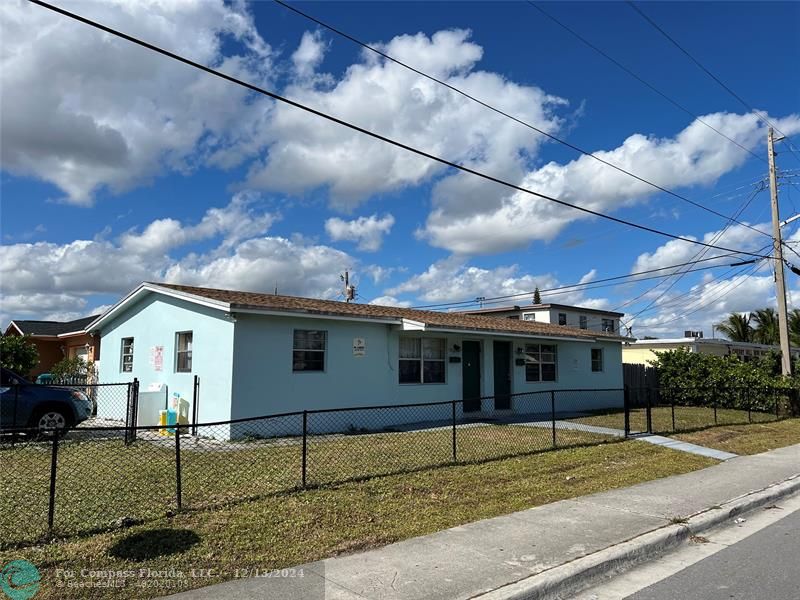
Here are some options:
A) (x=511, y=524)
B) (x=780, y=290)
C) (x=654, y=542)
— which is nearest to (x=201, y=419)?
(x=511, y=524)

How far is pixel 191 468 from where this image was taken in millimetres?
8648

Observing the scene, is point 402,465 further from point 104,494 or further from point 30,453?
point 30,453

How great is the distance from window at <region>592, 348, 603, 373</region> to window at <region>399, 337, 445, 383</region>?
8.29 m

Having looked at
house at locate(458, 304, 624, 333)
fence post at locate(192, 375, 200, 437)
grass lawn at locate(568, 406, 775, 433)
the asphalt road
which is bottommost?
the asphalt road

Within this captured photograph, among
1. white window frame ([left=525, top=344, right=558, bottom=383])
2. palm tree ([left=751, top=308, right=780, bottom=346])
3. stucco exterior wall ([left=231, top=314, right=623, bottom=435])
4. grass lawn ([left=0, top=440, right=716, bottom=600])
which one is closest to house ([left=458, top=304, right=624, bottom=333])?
palm tree ([left=751, top=308, right=780, bottom=346])

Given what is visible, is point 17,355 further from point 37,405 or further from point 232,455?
point 232,455

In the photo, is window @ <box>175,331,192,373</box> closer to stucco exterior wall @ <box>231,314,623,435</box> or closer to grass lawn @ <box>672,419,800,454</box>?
stucco exterior wall @ <box>231,314,623,435</box>

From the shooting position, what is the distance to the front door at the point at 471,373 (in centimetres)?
1755

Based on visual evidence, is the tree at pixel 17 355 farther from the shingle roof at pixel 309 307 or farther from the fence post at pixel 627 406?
the fence post at pixel 627 406

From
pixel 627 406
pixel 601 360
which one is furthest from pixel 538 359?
pixel 627 406

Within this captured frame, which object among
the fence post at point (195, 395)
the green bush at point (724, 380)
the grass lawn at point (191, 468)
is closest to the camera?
the grass lawn at point (191, 468)

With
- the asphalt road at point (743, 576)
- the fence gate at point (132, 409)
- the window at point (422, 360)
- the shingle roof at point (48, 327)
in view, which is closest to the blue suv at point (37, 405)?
the fence gate at point (132, 409)

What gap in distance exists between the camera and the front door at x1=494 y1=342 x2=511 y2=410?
18580 millimetres

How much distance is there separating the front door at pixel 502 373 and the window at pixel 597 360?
516cm
